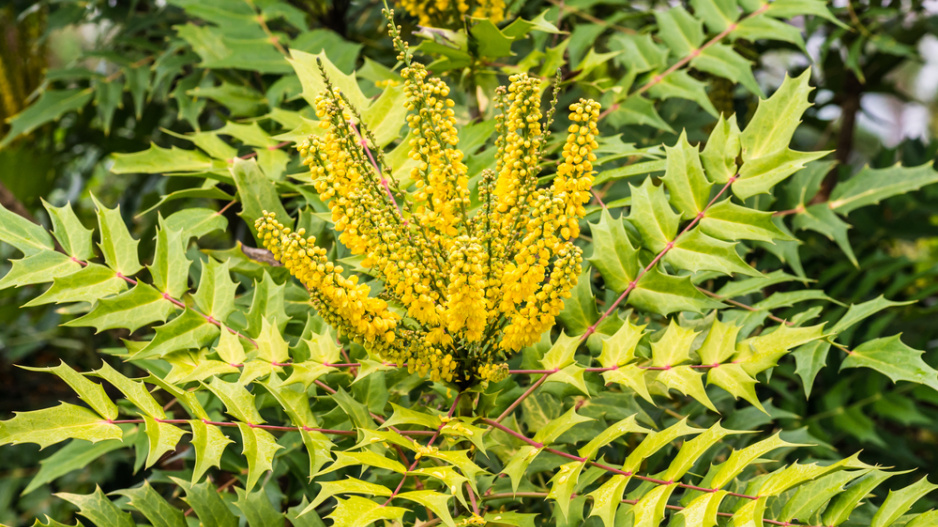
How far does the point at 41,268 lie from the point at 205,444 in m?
0.44

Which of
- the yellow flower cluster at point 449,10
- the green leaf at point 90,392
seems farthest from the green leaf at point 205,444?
the yellow flower cluster at point 449,10

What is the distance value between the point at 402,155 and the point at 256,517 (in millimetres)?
644

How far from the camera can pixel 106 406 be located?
0.93 m

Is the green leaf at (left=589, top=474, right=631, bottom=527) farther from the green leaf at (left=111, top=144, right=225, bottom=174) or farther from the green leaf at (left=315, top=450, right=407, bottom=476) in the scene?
the green leaf at (left=111, top=144, right=225, bottom=174)

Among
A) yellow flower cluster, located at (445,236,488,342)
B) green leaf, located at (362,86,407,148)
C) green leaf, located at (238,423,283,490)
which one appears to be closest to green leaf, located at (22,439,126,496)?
green leaf, located at (238,423,283,490)

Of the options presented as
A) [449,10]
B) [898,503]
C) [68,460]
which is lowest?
[68,460]

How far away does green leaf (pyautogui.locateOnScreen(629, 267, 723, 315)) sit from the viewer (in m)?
1.07

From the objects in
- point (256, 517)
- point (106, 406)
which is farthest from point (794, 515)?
point (106, 406)

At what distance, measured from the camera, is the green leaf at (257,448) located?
89 cm

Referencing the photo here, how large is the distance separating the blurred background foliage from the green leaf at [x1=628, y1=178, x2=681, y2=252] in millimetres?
98

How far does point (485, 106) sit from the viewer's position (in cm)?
165

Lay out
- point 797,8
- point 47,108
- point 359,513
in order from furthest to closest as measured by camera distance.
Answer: point 47,108 < point 797,8 < point 359,513

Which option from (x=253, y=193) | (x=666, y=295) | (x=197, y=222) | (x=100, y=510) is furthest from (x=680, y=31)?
(x=100, y=510)

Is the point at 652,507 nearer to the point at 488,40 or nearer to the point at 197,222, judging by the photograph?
the point at 488,40
